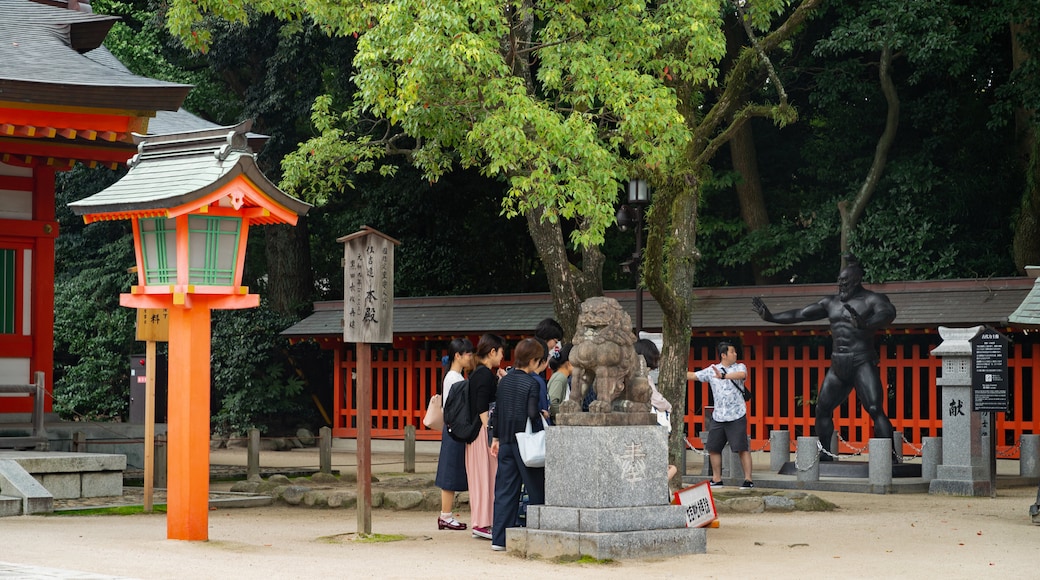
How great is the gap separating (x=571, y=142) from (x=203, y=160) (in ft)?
14.2

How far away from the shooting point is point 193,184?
10156mm

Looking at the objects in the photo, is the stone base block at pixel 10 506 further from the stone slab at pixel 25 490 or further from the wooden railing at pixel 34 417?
the wooden railing at pixel 34 417

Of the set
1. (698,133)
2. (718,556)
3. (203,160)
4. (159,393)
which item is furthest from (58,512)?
(159,393)

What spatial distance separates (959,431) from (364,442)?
774 cm

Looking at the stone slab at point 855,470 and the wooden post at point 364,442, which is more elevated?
the wooden post at point 364,442

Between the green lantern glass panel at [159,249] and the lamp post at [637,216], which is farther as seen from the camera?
the lamp post at [637,216]

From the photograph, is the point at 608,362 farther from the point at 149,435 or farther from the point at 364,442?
the point at 149,435

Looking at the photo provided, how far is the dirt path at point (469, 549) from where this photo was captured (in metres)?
8.85

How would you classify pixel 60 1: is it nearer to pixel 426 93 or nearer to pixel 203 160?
pixel 426 93

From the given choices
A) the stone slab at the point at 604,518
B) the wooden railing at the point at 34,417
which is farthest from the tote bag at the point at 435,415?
the wooden railing at the point at 34,417

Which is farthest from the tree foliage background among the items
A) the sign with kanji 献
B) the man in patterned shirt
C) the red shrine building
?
the sign with kanji 献

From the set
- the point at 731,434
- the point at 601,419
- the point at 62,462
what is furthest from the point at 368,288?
the point at 731,434

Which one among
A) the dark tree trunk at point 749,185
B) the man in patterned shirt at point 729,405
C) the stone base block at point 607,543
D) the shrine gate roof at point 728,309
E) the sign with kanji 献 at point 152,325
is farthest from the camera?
the dark tree trunk at point 749,185

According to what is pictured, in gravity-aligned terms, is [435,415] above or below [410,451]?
above
